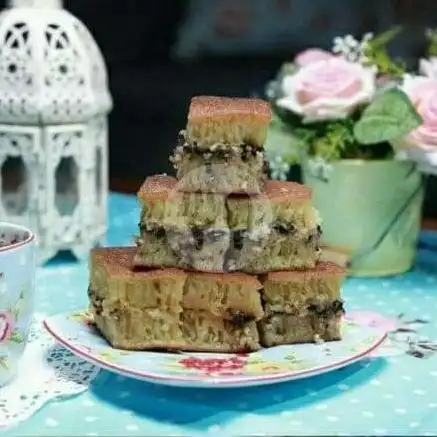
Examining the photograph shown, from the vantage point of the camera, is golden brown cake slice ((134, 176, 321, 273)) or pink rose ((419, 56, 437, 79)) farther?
pink rose ((419, 56, 437, 79))

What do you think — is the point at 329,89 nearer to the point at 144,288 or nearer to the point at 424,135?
the point at 424,135

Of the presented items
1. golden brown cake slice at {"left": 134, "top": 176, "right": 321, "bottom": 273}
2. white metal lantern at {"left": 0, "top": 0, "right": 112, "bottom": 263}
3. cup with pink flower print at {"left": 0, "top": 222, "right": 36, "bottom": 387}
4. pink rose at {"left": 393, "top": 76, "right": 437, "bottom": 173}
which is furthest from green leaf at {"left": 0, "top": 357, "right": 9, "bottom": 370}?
pink rose at {"left": 393, "top": 76, "right": 437, "bottom": 173}

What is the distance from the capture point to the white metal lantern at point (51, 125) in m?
1.08

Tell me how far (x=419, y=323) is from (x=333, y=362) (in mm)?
234

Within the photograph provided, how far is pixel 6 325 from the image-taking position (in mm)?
700

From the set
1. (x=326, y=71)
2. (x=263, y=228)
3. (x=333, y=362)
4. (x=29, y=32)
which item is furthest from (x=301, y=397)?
(x=29, y=32)

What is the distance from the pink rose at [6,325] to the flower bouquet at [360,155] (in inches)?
18.3

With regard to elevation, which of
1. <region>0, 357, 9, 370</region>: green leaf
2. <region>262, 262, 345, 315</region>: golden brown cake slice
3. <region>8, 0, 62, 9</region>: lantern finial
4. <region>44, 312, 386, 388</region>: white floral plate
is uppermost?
<region>8, 0, 62, 9</region>: lantern finial

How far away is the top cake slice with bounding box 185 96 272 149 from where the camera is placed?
2.53 ft

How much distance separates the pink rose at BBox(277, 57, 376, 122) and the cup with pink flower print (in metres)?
0.44

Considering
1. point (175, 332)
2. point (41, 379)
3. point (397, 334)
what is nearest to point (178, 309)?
point (175, 332)

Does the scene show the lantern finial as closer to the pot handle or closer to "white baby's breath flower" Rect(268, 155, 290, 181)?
"white baby's breath flower" Rect(268, 155, 290, 181)

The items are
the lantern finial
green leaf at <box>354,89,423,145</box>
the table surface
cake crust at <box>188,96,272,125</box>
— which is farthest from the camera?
the lantern finial

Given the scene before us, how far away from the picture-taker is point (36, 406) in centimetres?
69
